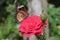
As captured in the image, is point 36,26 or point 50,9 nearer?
point 36,26

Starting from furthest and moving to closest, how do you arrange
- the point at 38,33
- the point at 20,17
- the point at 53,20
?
the point at 53,20 → the point at 20,17 → the point at 38,33

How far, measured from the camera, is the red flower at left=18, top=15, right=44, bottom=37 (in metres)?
0.85

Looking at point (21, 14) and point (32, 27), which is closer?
point (32, 27)

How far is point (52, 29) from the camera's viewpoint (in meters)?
2.83

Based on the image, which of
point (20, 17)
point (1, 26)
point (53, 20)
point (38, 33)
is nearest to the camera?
point (38, 33)

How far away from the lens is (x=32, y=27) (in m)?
0.86

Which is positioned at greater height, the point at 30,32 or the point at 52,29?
the point at 30,32

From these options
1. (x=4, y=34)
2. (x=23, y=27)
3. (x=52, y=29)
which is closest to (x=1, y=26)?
(x=4, y=34)

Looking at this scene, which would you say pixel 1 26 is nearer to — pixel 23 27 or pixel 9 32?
pixel 9 32

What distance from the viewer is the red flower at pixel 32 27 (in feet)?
2.77

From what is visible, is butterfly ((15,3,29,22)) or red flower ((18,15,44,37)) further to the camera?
butterfly ((15,3,29,22))

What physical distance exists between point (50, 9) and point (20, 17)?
5.79 feet

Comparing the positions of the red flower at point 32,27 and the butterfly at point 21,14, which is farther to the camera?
the butterfly at point 21,14

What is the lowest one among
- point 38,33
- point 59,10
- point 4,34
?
point 4,34
